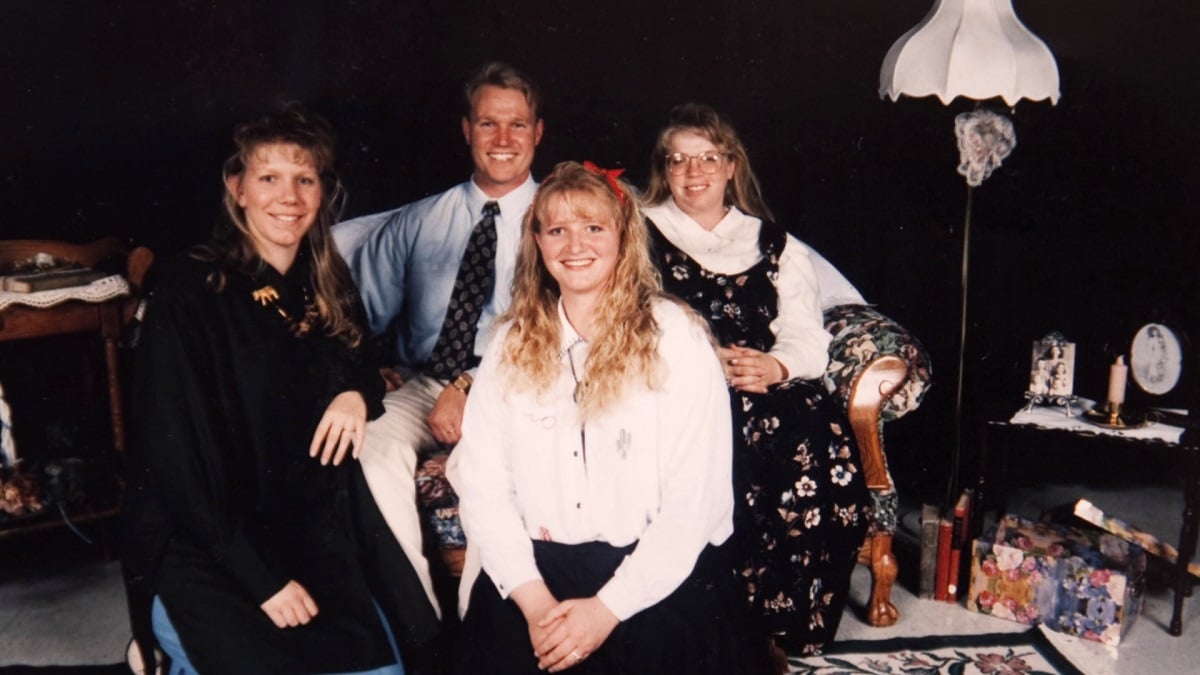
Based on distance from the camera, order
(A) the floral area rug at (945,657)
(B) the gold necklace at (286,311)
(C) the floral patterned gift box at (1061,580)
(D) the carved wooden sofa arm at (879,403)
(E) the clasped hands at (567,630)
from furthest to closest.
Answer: (D) the carved wooden sofa arm at (879,403)
(C) the floral patterned gift box at (1061,580)
(A) the floral area rug at (945,657)
(B) the gold necklace at (286,311)
(E) the clasped hands at (567,630)

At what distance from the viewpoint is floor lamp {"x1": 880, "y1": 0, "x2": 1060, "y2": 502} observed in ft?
8.69

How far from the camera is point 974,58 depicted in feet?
8.68

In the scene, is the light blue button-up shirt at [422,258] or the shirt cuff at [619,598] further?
the light blue button-up shirt at [422,258]

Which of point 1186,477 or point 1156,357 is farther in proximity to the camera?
point 1156,357

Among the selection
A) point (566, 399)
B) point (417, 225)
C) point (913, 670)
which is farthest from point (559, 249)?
point (913, 670)

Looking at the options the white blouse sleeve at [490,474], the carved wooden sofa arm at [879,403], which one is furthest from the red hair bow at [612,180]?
the carved wooden sofa arm at [879,403]

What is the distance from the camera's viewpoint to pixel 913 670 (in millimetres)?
2359

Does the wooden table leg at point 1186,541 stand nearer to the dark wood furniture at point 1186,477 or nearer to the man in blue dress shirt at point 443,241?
the dark wood furniture at point 1186,477

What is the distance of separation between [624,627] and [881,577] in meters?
1.04

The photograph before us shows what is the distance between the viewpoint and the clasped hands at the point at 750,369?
2535 mm

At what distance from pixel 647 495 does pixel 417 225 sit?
1255 millimetres

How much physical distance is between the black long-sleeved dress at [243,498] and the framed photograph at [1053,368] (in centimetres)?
172

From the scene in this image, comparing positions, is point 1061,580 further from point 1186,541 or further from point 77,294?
point 77,294

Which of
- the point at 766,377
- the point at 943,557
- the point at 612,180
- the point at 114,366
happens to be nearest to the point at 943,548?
the point at 943,557
